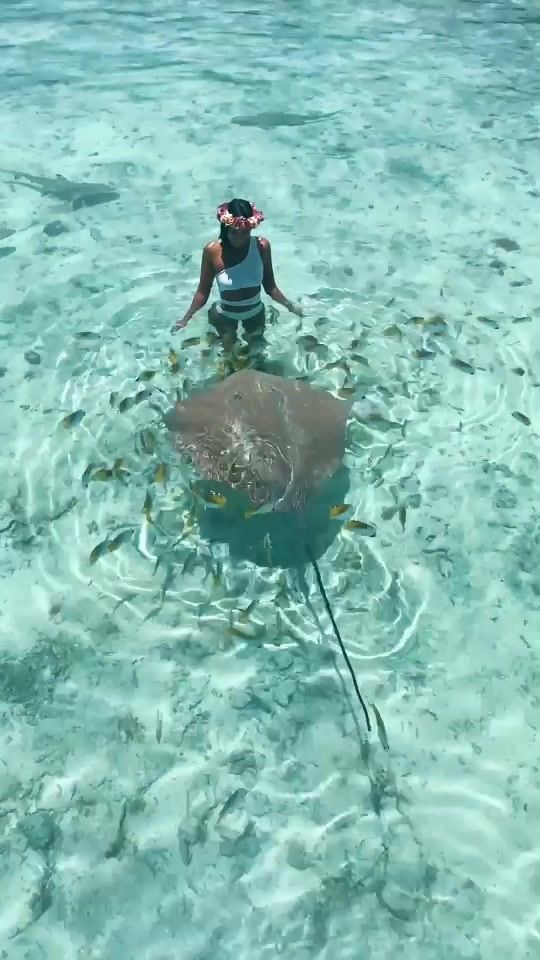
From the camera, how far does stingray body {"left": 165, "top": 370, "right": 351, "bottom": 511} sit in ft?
14.9

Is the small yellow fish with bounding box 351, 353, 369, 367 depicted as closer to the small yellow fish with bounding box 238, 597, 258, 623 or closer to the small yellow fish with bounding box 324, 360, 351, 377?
the small yellow fish with bounding box 324, 360, 351, 377

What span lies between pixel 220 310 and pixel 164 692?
3.17 meters

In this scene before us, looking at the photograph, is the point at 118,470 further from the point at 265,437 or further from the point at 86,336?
the point at 86,336

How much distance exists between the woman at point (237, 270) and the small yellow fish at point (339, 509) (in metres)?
1.83

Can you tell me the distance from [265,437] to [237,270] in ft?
5.21

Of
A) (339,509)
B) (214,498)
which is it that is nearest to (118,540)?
(214,498)

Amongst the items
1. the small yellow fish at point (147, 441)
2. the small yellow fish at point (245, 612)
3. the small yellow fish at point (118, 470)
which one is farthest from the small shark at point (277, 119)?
the small yellow fish at point (245, 612)

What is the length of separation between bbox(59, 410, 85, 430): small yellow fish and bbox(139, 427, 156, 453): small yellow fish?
1.96 ft

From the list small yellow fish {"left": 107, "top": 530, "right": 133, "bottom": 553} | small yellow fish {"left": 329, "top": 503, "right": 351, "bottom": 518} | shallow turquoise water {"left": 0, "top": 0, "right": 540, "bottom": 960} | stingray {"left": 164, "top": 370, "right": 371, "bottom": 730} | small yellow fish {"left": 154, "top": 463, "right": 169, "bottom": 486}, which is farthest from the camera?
small yellow fish {"left": 154, "top": 463, "right": 169, "bottom": 486}

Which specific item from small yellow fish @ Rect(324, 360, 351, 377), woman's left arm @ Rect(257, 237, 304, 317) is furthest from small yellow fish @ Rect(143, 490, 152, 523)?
small yellow fish @ Rect(324, 360, 351, 377)

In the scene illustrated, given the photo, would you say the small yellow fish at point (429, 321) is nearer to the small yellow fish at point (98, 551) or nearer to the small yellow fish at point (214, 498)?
the small yellow fish at point (214, 498)

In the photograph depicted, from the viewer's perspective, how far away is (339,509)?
4.95m

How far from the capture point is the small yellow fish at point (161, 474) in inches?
208

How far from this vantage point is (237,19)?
41.4 ft
